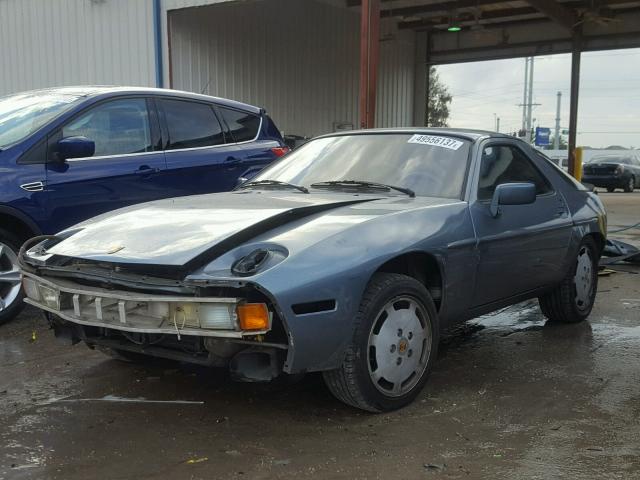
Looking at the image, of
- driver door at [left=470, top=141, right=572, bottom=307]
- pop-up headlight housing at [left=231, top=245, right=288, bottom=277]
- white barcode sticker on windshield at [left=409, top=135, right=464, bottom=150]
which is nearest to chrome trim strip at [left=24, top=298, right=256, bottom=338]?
pop-up headlight housing at [left=231, top=245, right=288, bottom=277]

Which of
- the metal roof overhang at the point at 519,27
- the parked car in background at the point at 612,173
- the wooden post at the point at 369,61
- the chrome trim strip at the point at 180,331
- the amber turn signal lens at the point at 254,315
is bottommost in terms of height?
the parked car in background at the point at 612,173

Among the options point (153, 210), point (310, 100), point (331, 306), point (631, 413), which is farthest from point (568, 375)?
point (310, 100)

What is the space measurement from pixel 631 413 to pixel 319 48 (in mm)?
13936

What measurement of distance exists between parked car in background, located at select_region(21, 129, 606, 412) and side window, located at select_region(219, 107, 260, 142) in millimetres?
2027

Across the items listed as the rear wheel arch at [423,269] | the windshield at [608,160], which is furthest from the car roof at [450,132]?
the windshield at [608,160]

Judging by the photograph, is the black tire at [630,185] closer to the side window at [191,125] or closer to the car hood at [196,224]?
the side window at [191,125]

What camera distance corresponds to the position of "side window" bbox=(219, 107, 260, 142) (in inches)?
→ 250

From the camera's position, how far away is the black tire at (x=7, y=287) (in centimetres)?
488

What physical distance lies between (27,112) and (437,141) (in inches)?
131

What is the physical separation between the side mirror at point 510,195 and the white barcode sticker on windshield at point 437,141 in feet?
1.29

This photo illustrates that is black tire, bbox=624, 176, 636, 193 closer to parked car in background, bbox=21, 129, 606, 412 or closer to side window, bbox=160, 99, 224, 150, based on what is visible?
side window, bbox=160, 99, 224, 150

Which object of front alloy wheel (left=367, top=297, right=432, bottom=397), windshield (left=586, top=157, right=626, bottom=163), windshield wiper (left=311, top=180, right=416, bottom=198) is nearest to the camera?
front alloy wheel (left=367, top=297, right=432, bottom=397)

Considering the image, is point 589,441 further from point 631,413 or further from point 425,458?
point 425,458

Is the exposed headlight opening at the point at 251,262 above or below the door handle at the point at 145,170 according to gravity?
below
